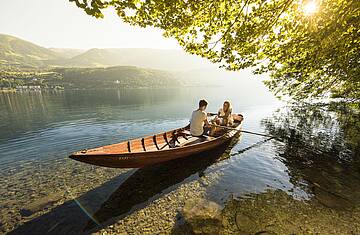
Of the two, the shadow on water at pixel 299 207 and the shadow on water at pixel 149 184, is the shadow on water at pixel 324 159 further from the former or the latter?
the shadow on water at pixel 149 184

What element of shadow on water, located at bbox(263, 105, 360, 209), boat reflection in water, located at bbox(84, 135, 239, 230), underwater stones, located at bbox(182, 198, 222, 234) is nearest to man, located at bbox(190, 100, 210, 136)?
boat reflection in water, located at bbox(84, 135, 239, 230)

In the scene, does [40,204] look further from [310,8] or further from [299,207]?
[310,8]

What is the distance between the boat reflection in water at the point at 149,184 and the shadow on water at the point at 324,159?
5.34m

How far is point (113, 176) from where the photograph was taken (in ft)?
37.7

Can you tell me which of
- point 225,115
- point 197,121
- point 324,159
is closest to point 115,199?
point 197,121

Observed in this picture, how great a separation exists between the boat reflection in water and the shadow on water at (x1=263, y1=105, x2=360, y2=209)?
210 inches

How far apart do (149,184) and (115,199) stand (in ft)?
6.51

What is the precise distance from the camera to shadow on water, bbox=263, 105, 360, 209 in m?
9.76

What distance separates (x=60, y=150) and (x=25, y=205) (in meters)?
8.30

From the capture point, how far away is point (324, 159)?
46.3 feet

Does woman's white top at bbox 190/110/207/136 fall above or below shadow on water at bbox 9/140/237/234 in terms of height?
above

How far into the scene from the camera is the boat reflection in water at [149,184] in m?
8.38

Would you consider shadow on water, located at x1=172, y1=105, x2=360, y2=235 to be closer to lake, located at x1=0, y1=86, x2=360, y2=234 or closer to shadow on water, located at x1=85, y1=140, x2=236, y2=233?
lake, located at x1=0, y1=86, x2=360, y2=234

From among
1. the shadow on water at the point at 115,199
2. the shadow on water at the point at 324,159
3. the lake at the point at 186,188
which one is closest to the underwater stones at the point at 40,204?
the lake at the point at 186,188
